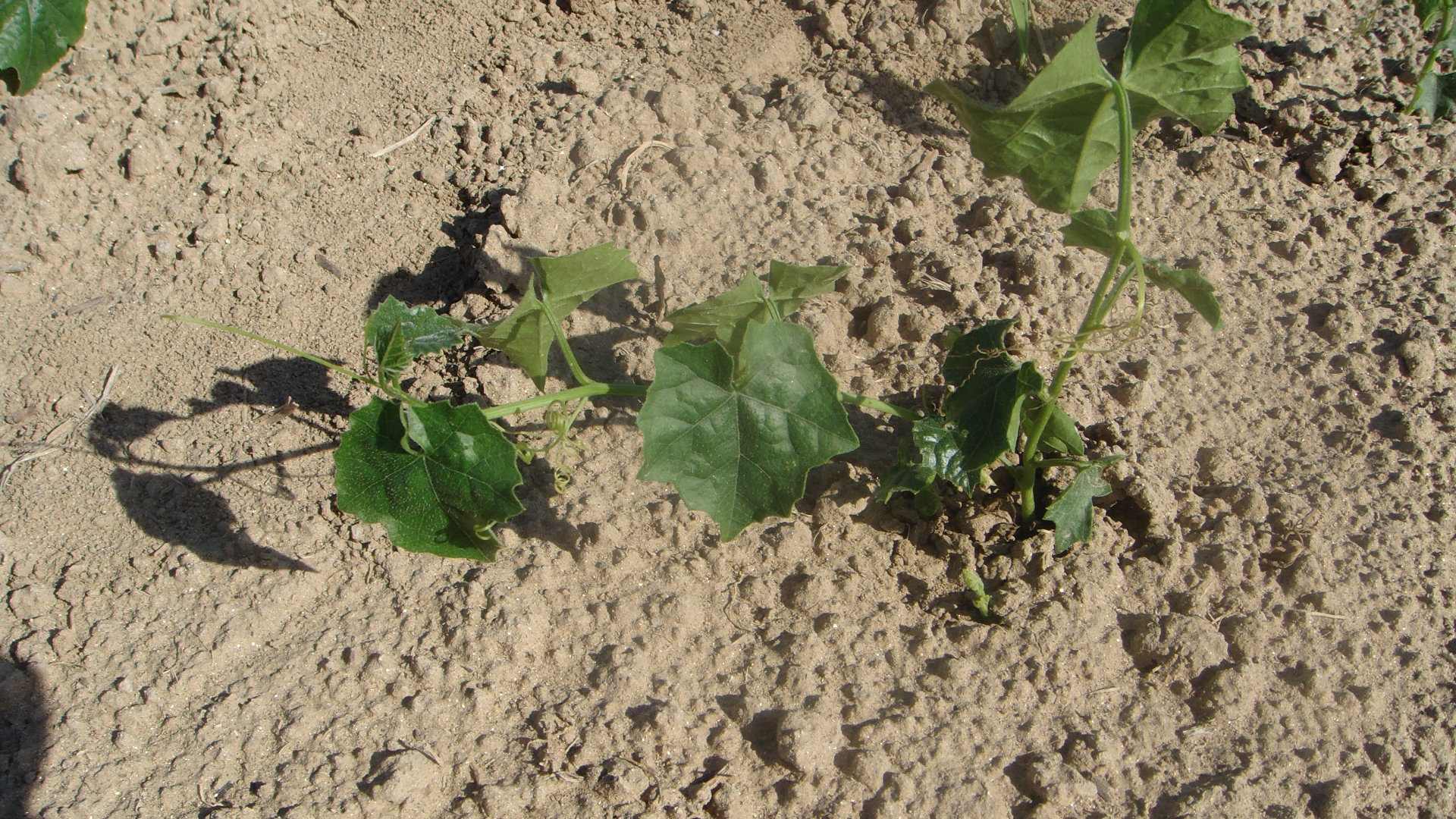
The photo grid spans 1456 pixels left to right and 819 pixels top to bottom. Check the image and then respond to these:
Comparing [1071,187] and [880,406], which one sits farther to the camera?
[880,406]

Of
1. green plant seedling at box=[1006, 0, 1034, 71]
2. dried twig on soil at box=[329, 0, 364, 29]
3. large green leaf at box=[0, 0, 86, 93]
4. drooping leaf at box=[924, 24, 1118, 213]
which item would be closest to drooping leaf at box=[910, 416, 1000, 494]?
drooping leaf at box=[924, 24, 1118, 213]

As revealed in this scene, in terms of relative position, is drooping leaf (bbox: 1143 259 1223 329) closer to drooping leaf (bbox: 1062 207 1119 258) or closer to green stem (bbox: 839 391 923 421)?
drooping leaf (bbox: 1062 207 1119 258)

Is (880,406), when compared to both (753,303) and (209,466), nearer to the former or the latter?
(753,303)

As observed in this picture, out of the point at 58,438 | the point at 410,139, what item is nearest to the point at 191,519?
the point at 58,438

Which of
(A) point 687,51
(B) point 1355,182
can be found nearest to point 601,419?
(A) point 687,51

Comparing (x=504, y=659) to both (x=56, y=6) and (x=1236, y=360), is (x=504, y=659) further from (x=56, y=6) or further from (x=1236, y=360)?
(x=56, y=6)

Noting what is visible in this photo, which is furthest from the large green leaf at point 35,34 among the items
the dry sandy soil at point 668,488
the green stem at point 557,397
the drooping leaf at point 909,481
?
the drooping leaf at point 909,481
